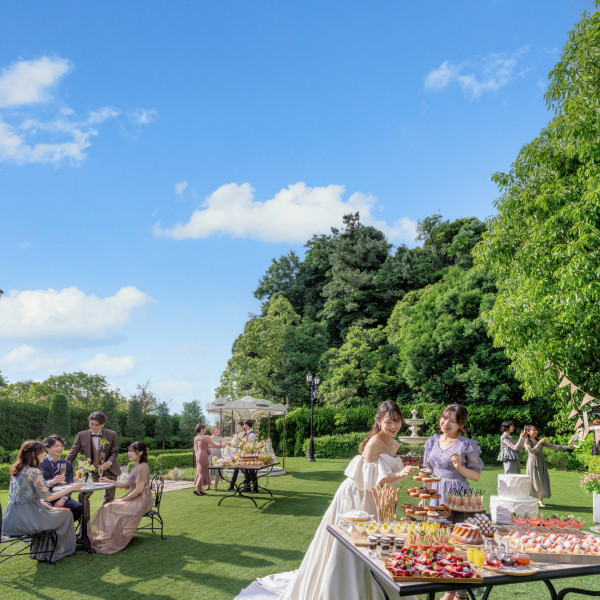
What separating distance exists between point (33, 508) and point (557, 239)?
11165mm

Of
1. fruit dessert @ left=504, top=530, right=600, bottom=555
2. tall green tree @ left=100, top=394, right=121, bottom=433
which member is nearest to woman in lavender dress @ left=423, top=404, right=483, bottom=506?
fruit dessert @ left=504, top=530, right=600, bottom=555

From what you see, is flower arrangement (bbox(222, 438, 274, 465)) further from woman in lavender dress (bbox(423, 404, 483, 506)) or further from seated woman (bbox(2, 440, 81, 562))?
woman in lavender dress (bbox(423, 404, 483, 506))

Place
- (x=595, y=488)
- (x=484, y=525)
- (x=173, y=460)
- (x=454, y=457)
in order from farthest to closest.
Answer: (x=173, y=460), (x=595, y=488), (x=454, y=457), (x=484, y=525)

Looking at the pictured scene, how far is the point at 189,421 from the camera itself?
111 feet

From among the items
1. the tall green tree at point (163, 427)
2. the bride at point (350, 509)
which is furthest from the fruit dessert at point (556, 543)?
the tall green tree at point (163, 427)

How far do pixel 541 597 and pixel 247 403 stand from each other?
14424mm

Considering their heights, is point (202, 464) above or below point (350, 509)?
below

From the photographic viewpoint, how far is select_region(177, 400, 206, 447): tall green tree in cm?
3347

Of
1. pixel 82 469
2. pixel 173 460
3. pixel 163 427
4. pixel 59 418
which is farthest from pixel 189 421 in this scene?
pixel 82 469

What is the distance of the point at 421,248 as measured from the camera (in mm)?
39469

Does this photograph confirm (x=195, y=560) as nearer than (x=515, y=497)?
Yes

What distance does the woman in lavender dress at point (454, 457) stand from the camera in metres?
4.96

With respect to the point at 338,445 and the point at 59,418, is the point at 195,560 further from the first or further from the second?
the point at 59,418

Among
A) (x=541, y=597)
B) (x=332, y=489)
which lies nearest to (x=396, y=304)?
(x=332, y=489)
